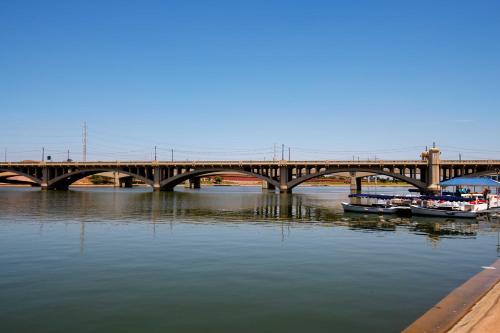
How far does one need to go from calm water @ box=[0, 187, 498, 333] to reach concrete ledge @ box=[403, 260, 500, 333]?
64cm

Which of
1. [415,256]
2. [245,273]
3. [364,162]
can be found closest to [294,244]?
[415,256]

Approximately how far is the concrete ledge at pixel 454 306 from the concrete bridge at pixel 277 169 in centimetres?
8269

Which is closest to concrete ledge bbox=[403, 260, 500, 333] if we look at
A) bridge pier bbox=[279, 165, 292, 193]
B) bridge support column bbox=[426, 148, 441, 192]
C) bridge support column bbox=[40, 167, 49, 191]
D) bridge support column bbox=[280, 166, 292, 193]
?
bridge support column bbox=[426, 148, 441, 192]

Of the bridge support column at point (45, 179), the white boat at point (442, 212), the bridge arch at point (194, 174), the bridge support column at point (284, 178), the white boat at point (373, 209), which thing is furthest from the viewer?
the bridge support column at point (45, 179)

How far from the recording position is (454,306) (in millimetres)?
17781

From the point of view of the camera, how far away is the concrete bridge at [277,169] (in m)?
110

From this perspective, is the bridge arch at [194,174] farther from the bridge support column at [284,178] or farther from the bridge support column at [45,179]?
the bridge support column at [45,179]

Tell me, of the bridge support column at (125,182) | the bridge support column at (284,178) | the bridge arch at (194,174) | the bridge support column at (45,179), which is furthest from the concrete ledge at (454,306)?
the bridge support column at (125,182)

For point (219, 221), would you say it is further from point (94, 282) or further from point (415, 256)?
point (94, 282)

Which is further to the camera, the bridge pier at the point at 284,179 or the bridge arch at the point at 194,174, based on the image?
the bridge arch at the point at 194,174

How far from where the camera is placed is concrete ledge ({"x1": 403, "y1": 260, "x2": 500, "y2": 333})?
15.3 m

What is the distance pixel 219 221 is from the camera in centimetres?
5278

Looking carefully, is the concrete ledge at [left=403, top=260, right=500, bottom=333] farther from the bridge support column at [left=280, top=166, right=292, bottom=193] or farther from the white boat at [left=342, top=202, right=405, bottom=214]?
the bridge support column at [left=280, top=166, right=292, bottom=193]

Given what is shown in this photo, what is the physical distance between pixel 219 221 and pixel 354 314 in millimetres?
36348
